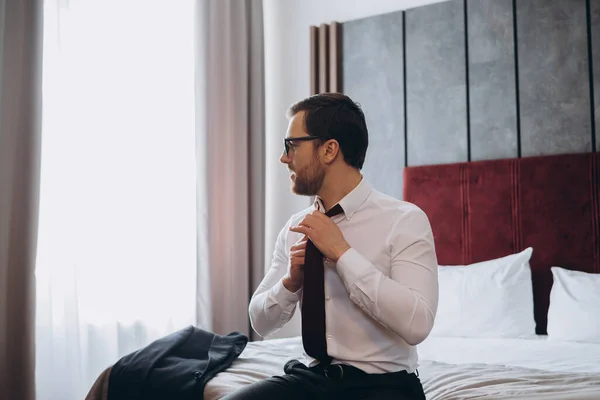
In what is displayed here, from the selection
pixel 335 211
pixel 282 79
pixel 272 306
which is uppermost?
pixel 282 79

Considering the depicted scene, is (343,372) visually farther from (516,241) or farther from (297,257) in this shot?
(516,241)

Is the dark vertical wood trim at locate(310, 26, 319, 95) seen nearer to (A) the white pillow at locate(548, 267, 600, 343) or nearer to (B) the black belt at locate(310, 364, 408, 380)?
(A) the white pillow at locate(548, 267, 600, 343)

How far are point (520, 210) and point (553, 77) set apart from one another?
0.75 meters

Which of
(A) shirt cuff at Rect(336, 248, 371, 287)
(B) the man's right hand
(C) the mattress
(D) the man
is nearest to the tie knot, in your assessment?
(D) the man

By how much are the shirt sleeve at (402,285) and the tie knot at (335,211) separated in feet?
0.61

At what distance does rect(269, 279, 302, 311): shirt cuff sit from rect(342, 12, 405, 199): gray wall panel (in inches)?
87.6

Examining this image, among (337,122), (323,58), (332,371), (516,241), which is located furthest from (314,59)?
(332,371)

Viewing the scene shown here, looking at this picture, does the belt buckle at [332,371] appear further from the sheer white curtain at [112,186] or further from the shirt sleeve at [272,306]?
the sheer white curtain at [112,186]

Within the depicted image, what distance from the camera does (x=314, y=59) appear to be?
169 inches

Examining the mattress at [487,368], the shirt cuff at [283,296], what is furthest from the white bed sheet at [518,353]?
the shirt cuff at [283,296]

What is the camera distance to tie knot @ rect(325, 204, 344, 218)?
5.69ft

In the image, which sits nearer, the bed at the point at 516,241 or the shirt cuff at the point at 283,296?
the shirt cuff at the point at 283,296

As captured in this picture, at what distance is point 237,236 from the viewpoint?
408 centimetres

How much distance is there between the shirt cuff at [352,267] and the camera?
1.49 meters
